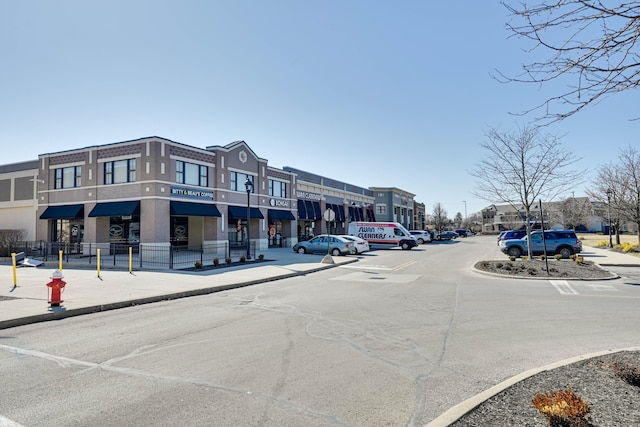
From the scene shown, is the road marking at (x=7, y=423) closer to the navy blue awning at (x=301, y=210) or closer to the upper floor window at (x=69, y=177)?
the upper floor window at (x=69, y=177)

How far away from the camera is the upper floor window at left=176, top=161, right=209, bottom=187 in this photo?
26484 mm

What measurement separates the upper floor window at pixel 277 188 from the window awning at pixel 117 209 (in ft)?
43.9

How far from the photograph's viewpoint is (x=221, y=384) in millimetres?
4578

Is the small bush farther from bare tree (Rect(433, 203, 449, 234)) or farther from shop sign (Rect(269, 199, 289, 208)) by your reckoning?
bare tree (Rect(433, 203, 449, 234))

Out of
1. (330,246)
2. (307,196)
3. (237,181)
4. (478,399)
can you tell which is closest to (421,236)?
(307,196)

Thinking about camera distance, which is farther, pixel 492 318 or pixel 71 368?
pixel 492 318

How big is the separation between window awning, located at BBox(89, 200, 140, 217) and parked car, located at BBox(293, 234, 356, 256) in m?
12.0

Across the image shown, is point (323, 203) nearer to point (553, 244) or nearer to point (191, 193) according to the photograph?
point (191, 193)

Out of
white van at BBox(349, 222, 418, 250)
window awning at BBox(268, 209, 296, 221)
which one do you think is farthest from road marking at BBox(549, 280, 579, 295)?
window awning at BBox(268, 209, 296, 221)

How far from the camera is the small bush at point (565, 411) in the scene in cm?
307

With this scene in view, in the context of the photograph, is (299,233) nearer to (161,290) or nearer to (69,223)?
(69,223)

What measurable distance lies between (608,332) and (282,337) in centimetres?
607

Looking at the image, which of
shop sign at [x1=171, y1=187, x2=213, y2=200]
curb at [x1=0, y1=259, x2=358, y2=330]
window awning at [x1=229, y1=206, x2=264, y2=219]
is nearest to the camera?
curb at [x1=0, y1=259, x2=358, y2=330]

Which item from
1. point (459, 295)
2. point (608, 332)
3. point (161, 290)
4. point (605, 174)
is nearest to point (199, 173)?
point (161, 290)
